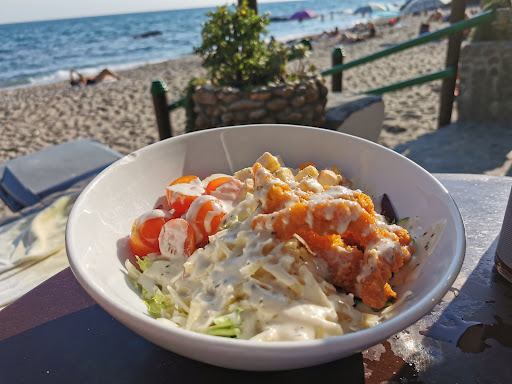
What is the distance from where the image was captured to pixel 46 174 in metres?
3.12

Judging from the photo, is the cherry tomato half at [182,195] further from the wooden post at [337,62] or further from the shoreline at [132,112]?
the wooden post at [337,62]

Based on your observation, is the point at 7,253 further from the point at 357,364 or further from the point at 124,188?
the point at 357,364

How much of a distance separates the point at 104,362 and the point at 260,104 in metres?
3.07

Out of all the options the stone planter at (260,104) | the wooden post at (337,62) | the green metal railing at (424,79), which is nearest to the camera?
the stone planter at (260,104)

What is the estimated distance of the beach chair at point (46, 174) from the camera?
299 cm

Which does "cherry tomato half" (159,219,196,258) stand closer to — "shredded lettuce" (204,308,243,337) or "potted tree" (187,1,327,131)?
"shredded lettuce" (204,308,243,337)

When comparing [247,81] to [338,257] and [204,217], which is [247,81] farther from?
[338,257]

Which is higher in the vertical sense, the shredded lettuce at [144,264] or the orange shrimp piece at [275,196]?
Answer: the orange shrimp piece at [275,196]

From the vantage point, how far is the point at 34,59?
78.8 ft

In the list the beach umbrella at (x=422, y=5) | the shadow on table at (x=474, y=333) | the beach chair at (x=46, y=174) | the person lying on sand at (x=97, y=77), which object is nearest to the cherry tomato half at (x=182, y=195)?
the shadow on table at (x=474, y=333)

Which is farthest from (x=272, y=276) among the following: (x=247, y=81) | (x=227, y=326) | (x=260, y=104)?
(x=247, y=81)

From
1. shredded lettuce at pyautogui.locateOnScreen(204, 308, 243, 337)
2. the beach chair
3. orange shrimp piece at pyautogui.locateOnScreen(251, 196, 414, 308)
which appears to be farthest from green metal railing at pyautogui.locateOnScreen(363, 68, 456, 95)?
shredded lettuce at pyautogui.locateOnScreen(204, 308, 243, 337)

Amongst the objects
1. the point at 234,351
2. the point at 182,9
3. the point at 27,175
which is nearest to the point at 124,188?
the point at 234,351

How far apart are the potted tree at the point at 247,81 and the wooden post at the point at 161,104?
38 cm
